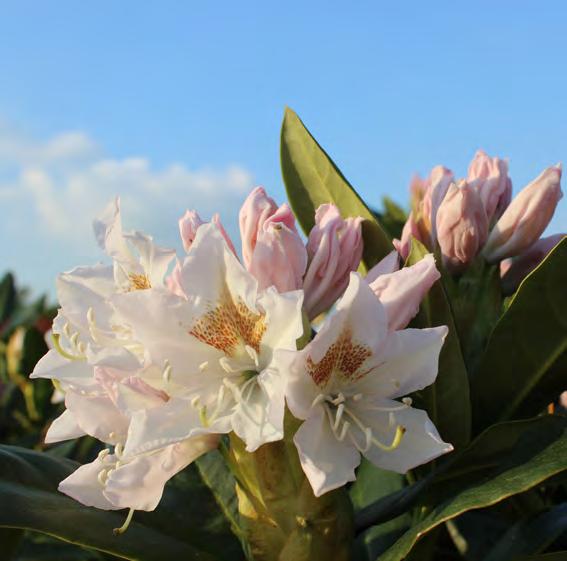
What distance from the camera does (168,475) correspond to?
983mm

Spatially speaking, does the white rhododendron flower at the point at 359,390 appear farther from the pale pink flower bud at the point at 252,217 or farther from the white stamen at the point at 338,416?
the pale pink flower bud at the point at 252,217

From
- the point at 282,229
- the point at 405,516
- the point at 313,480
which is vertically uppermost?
the point at 282,229

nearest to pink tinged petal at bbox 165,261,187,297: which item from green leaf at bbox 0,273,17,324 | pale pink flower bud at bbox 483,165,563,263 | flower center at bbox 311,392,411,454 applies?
flower center at bbox 311,392,411,454

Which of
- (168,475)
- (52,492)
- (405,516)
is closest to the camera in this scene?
(168,475)

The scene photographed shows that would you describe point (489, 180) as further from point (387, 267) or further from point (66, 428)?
point (66, 428)

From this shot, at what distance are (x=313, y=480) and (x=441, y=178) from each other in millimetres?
601

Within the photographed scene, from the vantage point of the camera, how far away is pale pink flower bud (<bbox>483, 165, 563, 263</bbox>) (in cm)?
123

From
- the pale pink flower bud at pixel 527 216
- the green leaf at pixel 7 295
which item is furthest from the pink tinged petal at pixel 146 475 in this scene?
the green leaf at pixel 7 295

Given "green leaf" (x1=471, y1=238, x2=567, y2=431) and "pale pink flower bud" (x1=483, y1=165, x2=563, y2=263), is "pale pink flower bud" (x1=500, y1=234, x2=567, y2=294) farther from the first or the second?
"green leaf" (x1=471, y1=238, x2=567, y2=431)

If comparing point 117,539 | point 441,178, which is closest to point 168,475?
point 117,539

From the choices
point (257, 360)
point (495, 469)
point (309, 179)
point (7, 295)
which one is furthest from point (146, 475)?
point (7, 295)

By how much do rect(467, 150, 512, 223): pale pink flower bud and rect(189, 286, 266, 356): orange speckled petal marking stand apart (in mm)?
484

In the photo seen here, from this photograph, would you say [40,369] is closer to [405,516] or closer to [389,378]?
[389,378]

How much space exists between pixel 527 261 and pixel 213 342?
1.95 feet
